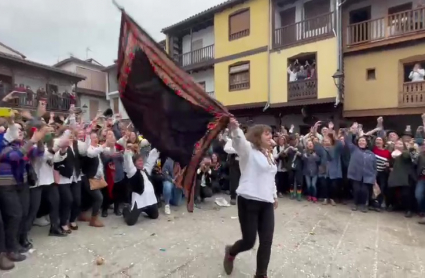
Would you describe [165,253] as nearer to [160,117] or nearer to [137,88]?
[160,117]

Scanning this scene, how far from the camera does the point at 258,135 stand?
11.1ft

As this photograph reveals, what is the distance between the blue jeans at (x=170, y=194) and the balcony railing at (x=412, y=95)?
10875 millimetres

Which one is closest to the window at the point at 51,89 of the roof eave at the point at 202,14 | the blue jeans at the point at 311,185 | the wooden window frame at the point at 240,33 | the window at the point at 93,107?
the window at the point at 93,107

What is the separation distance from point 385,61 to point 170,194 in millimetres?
11751

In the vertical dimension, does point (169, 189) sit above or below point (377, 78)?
below

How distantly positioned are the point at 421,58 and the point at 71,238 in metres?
14.2

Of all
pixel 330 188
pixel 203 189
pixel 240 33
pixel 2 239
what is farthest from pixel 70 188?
pixel 240 33

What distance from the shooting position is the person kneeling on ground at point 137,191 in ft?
19.0

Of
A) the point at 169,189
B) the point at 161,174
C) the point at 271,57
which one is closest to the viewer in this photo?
the point at 169,189

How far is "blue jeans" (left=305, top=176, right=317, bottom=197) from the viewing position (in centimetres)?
784

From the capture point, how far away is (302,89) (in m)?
15.1

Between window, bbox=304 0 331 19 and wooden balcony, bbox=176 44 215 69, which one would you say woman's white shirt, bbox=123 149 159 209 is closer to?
window, bbox=304 0 331 19

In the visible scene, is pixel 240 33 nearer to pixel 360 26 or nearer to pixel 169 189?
pixel 360 26

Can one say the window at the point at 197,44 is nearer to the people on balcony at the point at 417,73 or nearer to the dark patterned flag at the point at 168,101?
the people on balcony at the point at 417,73
